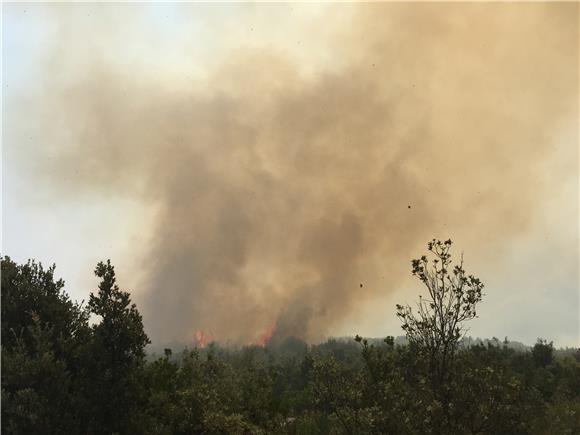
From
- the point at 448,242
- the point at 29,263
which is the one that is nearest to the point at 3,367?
the point at 29,263

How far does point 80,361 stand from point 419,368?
13713 millimetres

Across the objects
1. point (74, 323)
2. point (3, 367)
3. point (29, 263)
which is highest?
point (29, 263)

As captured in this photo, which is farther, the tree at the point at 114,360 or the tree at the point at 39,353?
the tree at the point at 114,360

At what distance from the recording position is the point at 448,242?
52.2 feet

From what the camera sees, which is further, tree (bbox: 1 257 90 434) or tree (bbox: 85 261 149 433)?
tree (bbox: 85 261 149 433)

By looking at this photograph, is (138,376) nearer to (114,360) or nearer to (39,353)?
(114,360)

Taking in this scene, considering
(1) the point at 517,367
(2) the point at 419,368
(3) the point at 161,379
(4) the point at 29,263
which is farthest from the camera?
(1) the point at 517,367

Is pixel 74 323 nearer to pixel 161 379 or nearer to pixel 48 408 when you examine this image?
pixel 48 408

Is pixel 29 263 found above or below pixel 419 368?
above

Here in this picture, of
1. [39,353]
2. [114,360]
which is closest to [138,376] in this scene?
[114,360]

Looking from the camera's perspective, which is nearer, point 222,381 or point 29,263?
point 29,263

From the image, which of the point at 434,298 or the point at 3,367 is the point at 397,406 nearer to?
the point at 434,298

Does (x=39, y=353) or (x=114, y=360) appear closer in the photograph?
(x=39, y=353)

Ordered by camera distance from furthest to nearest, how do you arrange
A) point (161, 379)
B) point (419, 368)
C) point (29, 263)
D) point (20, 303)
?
point (161, 379) < point (29, 263) < point (20, 303) < point (419, 368)
